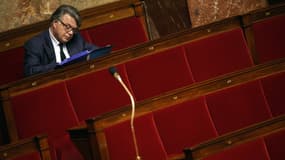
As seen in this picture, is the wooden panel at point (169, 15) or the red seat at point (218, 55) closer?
the red seat at point (218, 55)

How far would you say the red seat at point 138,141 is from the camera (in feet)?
3.32

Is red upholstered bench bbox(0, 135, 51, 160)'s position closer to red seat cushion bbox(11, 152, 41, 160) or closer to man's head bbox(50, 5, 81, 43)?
red seat cushion bbox(11, 152, 41, 160)

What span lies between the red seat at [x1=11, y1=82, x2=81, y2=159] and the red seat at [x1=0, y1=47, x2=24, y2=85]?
0.64ft

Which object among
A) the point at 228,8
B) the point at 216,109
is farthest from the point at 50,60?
the point at 228,8

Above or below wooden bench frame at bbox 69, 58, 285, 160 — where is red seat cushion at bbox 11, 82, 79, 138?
above

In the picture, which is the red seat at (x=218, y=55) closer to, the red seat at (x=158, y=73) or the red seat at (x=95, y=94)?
the red seat at (x=158, y=73)

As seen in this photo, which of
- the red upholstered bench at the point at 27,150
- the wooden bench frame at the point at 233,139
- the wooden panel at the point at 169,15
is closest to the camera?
the wooden bench frame at the point at 233,139

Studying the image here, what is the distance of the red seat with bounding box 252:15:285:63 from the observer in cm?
132

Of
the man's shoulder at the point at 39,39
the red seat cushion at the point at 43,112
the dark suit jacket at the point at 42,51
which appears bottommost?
the red seat cushion at the point at 43,112

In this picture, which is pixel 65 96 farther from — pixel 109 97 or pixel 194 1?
pixel 194 1

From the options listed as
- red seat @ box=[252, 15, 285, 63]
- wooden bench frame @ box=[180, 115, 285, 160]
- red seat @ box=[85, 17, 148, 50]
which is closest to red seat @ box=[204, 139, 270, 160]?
wooden bench frame @ box=[180, 115, 285, 160]

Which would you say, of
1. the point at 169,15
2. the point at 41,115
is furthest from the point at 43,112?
the point at 169,15

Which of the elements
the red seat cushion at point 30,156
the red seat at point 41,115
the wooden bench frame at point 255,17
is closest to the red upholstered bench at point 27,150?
the red seat cushion at point 30,156

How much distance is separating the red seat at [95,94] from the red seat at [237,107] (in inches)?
5.9
